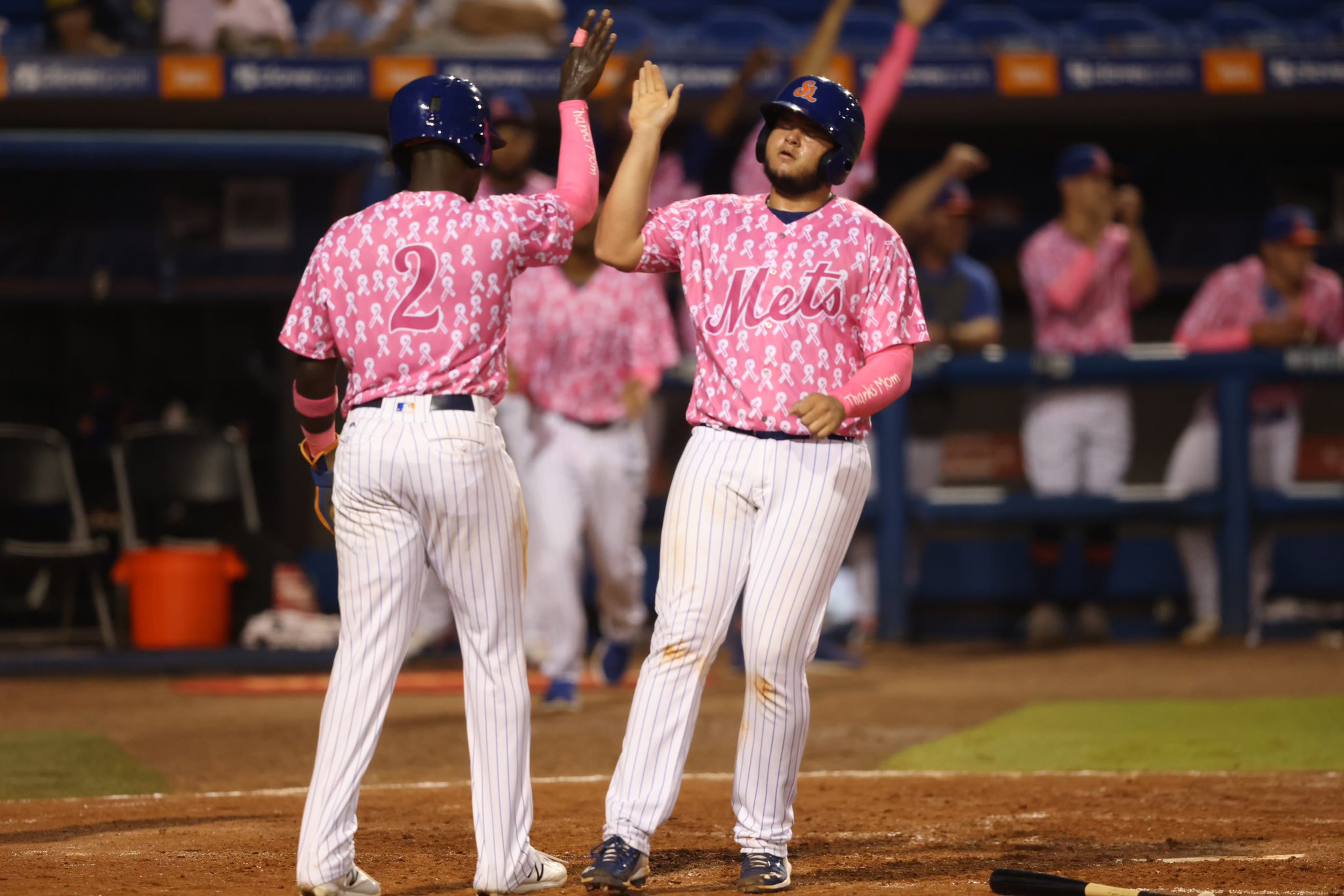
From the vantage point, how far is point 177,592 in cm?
867

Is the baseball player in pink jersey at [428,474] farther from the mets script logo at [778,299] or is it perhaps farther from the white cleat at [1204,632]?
the white cleat at [1204,632]

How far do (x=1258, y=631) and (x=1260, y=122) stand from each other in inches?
139

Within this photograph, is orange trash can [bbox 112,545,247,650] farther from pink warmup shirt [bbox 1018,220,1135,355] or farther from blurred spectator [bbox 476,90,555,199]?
pink warmup shirt [bbox 1018,220,1135,355]

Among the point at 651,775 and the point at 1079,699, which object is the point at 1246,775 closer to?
the point at 1079,699

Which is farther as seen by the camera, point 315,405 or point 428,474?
point 315,405

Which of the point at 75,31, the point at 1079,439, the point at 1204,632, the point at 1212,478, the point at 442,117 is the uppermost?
the point at 75,31

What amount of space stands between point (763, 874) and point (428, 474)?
1.10 metres

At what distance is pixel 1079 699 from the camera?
24.0 feet


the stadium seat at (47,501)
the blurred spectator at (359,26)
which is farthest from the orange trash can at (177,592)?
the blurred spectator at (359,26)

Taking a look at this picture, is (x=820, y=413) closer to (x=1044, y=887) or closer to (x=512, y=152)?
(x=1044, y=887)

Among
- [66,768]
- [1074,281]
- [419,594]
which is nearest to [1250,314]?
[1074,281]

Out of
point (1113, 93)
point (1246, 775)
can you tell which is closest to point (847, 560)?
point (1113, 93)

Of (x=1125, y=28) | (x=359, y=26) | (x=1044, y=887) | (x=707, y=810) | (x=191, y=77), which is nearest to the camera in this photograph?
(x=1044, y=887)

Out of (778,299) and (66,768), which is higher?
(778,299)
